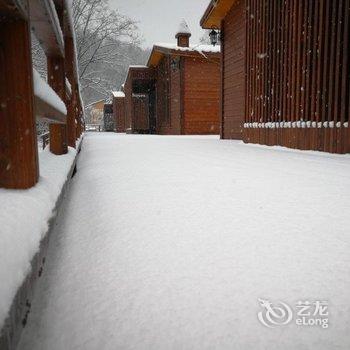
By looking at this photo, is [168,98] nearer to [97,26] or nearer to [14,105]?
[97,26]

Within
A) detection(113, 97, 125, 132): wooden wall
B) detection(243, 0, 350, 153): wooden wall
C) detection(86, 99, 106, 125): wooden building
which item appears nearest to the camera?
detection(243, 0, 350, 153): wooden wall

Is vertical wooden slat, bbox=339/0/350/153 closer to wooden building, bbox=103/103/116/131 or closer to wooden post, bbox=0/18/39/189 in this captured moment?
wooden post, bbox=0/18/39/189

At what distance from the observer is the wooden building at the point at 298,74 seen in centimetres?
408

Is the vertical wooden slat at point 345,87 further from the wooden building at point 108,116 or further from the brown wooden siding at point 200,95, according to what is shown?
the wooden building at point 108,116

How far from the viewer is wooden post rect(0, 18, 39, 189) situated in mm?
1146

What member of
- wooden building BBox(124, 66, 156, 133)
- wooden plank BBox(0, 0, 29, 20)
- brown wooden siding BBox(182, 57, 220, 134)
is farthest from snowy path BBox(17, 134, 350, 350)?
wooden building BBox(124, 66, 156, 133)

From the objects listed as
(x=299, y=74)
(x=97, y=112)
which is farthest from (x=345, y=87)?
(x=97, y=112)

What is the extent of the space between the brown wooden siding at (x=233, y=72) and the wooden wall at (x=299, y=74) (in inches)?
54.9

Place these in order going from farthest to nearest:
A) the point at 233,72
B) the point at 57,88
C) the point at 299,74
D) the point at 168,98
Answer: the point at 168,98 < the point at 233,72 < the point at 299,74 < the point at 57,88

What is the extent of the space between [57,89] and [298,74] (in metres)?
3.53

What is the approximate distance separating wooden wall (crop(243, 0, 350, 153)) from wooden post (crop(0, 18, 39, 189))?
12.3 feet

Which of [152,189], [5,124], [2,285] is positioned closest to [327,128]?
[152,189]

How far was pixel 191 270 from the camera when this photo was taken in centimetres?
95

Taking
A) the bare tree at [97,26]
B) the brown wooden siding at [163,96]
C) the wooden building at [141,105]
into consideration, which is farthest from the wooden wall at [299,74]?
the bare tree at [97,26]
